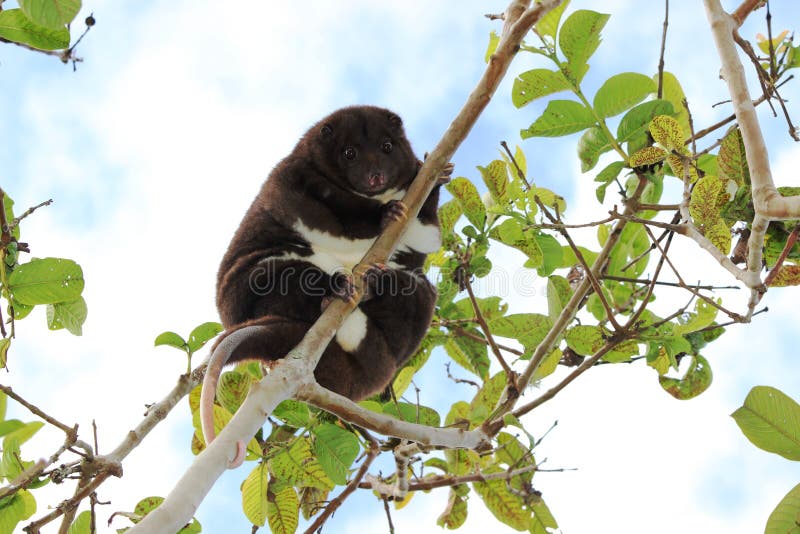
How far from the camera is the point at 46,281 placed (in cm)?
451

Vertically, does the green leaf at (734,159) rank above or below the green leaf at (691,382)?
→ above

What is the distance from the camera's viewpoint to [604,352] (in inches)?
195

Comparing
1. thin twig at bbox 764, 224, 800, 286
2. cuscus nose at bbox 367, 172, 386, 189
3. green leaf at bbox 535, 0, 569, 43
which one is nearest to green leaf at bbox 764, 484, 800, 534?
thin twig at bbox 764, 224, 800, 286

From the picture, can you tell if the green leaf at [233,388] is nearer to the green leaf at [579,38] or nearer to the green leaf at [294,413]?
the green leaf at [294,413]

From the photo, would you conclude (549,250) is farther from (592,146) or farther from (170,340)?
(170,340)

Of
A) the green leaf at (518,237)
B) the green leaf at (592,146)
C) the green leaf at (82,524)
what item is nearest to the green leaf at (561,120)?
the green leaf at (592,146)

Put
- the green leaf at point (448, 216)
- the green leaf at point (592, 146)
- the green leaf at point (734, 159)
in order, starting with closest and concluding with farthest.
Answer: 1. the green leaf at point (734, 159)
2. the green leaf at point (592, 146)
3. the green leaf at point (448, 216)

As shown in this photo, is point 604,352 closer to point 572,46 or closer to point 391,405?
point 391,405

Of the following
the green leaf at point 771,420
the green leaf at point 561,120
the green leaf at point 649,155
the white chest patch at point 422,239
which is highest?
the white chest patch at point 422,239

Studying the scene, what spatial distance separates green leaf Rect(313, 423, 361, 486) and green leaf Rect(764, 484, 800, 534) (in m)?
2.19

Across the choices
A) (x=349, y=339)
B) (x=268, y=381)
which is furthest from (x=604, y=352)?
(x=268, y=381)

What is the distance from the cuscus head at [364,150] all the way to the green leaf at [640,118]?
5.63ft

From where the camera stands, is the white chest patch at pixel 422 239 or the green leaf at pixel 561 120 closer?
the green leaf at pixel 561 120

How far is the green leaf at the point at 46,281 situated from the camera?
4461 mm
